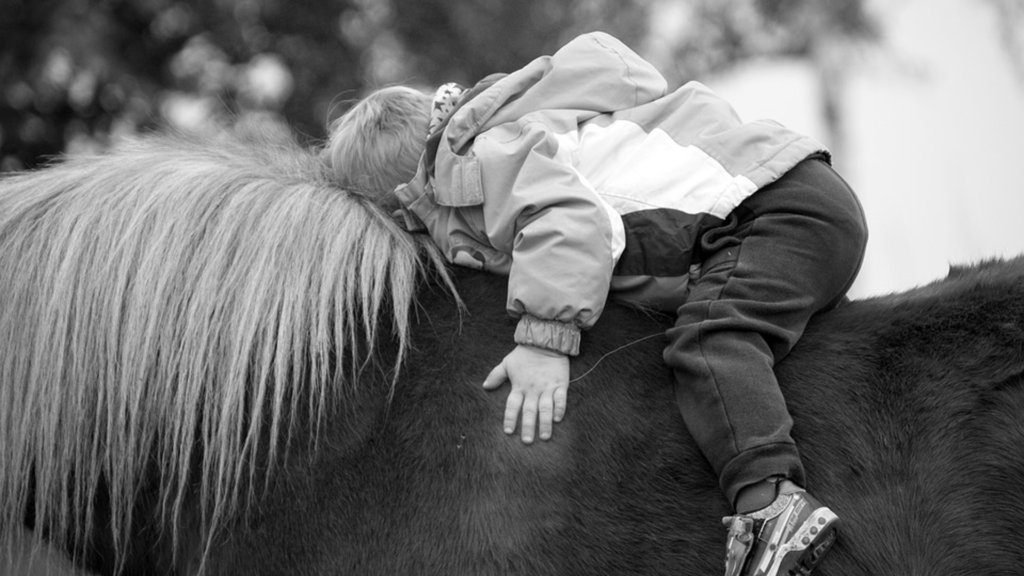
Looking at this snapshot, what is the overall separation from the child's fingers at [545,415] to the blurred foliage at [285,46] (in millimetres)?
4430

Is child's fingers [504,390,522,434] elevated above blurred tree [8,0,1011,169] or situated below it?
above

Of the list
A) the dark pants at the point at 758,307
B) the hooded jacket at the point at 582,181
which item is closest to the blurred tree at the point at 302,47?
the hooded jacket at the point at 582,181

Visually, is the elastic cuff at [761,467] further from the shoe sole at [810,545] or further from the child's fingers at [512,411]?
the child's fingers at [512,411]

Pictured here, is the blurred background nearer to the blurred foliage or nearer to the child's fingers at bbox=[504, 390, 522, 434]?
the blurred foliage

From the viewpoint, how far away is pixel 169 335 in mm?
1893

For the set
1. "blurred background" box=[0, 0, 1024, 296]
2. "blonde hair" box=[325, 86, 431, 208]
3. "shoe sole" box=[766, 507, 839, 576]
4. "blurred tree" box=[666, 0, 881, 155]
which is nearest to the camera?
"shoe sole" box=[766, 507, 839, 576]

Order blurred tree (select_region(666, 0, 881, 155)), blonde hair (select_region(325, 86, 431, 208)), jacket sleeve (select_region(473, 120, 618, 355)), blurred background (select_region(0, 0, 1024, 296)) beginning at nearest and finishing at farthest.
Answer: jacket sleeve (select_region(473, 120, 618, 355))
blonde hair (select_region(325, 86, 431, 208))
blurred background (select_region(0, 0, 1024, 296))
blurred tree (select_region(666, 0, 881, 155))

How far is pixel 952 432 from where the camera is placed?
69.5 inches

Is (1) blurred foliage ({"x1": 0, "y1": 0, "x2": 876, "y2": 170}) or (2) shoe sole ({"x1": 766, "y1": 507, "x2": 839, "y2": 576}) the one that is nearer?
(2) shoe sole ({"x1": 766, "y1": 507, "x2": 839, "y2": 576})

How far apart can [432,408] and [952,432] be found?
91 centimetres

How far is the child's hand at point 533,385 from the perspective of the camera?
Answer: 1.82m

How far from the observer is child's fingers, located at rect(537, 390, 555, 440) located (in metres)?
1.82

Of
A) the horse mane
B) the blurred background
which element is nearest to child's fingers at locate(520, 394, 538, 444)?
the horse mane

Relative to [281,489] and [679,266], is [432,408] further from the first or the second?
[679,266]
